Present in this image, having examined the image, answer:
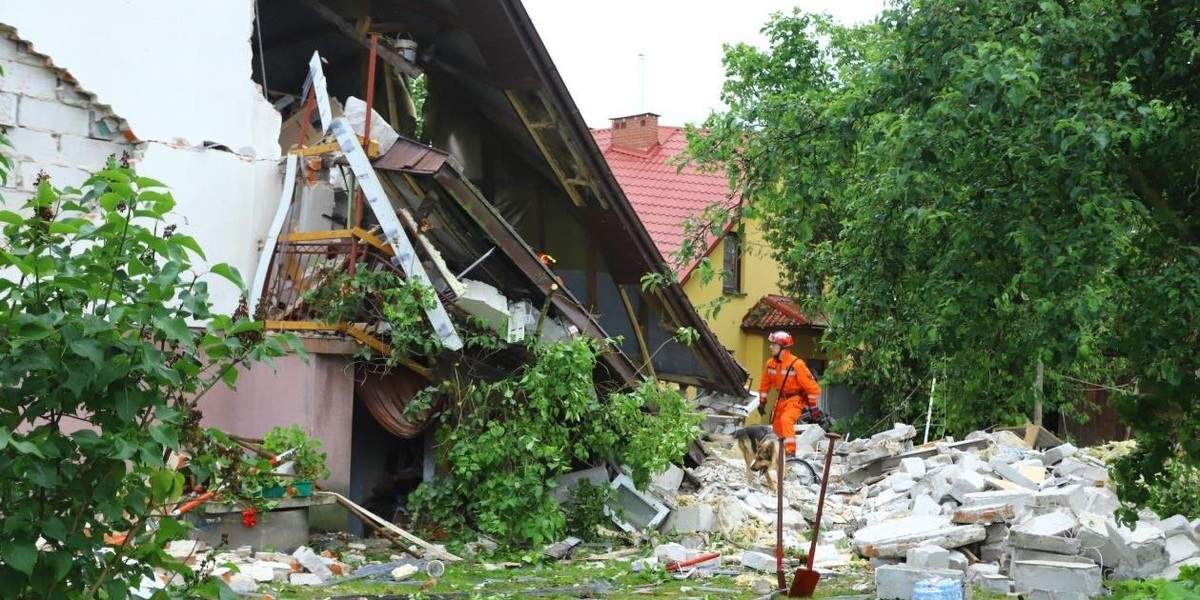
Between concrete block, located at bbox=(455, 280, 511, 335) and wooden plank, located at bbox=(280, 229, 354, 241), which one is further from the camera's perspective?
concrete block, located at bbox=(455, 280, 511, 335)

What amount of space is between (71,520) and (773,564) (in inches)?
317

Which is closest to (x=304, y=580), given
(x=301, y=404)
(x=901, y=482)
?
(x=301, y=404)

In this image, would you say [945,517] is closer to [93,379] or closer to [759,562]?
[759,562]

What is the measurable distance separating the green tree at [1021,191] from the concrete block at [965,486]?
19.3 ft

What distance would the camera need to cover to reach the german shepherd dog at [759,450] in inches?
651

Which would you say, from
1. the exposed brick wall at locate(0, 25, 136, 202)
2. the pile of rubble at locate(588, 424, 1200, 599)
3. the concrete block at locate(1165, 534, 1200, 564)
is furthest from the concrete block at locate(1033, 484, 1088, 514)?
the exposed brick wall at locate(0, 25, 136, 202)

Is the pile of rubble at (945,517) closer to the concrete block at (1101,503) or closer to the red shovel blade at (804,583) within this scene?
the concrete block at (1101,503)

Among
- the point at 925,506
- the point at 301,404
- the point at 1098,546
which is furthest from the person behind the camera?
the point at 925,506

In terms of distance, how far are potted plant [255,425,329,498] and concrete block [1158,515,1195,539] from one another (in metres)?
7.24

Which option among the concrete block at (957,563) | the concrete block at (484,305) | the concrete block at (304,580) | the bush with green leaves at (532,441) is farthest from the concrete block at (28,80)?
the concrete block at (957,563)

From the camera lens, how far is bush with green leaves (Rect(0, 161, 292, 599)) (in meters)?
4.34

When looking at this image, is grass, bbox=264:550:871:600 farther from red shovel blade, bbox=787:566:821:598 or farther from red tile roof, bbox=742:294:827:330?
red tile roof, bbox=742:294:827:330

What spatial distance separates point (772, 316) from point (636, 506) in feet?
63.9

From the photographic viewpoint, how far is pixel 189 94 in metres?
12.3
